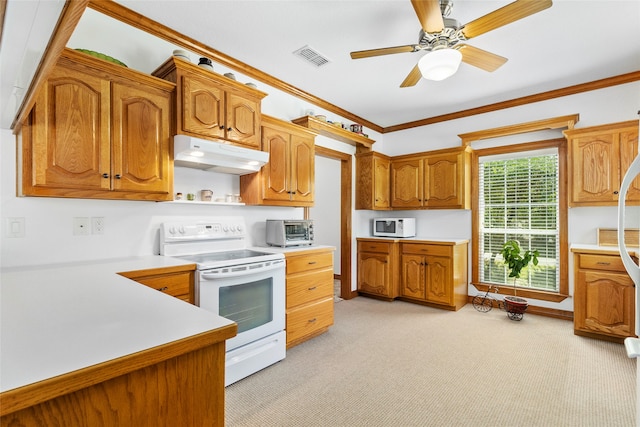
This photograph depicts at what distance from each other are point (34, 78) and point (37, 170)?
2.98ft

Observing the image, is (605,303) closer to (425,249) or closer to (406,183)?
(425,249)

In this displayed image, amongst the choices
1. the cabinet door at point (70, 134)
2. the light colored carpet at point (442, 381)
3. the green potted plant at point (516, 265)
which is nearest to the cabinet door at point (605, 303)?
the light colored carpet at point (442, 381)

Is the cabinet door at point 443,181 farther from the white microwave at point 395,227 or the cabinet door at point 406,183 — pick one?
the white microwave at point 395,227

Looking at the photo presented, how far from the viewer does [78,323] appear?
82cm

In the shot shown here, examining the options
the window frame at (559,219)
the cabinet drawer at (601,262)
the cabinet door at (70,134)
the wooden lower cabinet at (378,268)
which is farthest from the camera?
the wooden lower cabinet at (378,268)

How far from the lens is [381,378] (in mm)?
2328

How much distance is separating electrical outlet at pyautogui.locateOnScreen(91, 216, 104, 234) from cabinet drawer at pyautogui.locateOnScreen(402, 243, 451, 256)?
11.5ft

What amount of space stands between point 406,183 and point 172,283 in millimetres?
3639

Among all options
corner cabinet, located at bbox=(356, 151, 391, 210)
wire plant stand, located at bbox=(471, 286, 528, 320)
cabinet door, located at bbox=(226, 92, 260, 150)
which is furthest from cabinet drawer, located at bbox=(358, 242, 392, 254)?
cabinet door, located at bbox=(226, 92, 260, 150)

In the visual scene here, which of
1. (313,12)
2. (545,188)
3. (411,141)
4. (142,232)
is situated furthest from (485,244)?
(142,232)

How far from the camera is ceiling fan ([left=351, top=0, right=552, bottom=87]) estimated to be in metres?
1.86

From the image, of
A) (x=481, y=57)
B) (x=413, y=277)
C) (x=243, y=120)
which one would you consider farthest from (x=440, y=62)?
(x=413, y=277)

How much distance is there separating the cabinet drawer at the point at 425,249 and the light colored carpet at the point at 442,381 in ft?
3.15

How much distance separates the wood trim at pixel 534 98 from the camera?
333 cm
